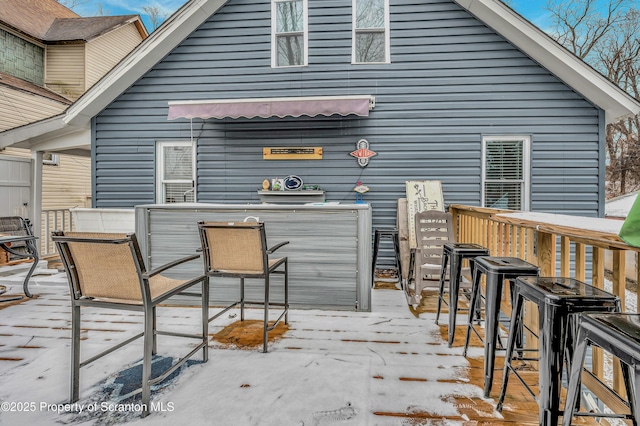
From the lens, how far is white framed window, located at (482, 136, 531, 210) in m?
5.81

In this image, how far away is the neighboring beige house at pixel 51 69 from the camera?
28.2 ft

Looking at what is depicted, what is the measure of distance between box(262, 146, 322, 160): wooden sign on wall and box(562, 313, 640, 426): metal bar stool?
5.09m

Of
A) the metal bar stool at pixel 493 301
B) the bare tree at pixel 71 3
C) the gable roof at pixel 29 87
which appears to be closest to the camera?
the metal bar stool at pixel 493 301

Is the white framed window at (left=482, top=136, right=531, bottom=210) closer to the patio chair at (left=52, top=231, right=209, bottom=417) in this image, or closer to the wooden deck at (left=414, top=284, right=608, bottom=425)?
the wooden deck at (left=414, top=284, right=608, bottom=425)

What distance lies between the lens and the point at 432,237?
164 inches

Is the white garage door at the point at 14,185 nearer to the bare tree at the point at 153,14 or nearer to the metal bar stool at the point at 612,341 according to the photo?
the metal bar stool at the point at 612,341

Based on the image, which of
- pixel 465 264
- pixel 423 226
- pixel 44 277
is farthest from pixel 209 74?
pixel 465 264

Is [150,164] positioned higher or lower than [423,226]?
higher

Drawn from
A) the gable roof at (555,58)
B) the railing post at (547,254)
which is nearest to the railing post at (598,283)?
the railing post at (547,254)

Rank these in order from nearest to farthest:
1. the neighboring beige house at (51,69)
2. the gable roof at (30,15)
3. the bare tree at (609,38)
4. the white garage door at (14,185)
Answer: the white garage door at (14,185) → the neighboring beige house at (51,69) → the gable roof at (30,15) → the bare tree at (609,38)

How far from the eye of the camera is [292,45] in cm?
625

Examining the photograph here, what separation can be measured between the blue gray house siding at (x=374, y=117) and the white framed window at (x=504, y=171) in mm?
135

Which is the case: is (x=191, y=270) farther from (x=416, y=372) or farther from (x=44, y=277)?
(x=44, y=277)

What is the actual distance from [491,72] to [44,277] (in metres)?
7.68
